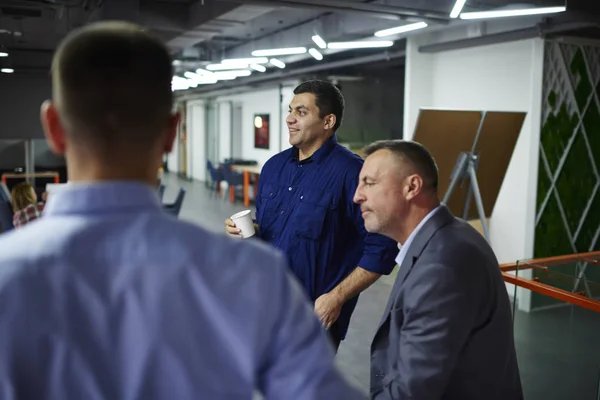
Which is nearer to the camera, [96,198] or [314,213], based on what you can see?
[96,198]

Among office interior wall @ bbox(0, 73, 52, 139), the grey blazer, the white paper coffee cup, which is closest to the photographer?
the grey blazer

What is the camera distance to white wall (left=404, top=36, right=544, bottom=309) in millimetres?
5332

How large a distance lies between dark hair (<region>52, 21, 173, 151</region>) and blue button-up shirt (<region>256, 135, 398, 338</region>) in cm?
163

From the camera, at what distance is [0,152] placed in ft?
24.1

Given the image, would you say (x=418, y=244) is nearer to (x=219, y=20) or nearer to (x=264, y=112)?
(x=219, y=20)

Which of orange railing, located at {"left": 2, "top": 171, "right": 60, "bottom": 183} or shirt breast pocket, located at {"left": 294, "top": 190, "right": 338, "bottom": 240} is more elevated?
shirt breast pocket, located at {"left": 294, "top": 190, "right": 338, "bottom": 240}

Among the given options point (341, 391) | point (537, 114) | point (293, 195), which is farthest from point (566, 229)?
point (341, 391)

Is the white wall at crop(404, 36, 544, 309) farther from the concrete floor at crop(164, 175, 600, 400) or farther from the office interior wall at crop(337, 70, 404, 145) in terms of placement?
the office interior wall at crop(337, 70, 404, 145)

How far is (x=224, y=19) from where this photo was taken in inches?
198

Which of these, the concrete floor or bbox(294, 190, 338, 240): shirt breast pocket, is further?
the concrete floor

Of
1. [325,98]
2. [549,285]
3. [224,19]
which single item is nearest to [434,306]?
[325,98]

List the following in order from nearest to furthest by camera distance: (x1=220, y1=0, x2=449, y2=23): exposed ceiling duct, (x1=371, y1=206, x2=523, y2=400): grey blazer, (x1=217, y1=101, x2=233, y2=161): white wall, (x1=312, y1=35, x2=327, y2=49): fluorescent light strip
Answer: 1. (x1=371, y1=206, x2=523, y2=400): grey blazer
2. (x1=220, y1=0, x2=449, y2=23): exposed ceiling duct
3. (x1=312, y1=35, x2=327, y2=49): fluorescent light strip
4. (x1=217, y1=101, x2=233, y2=161): white wall

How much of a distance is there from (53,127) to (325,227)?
5.47ft

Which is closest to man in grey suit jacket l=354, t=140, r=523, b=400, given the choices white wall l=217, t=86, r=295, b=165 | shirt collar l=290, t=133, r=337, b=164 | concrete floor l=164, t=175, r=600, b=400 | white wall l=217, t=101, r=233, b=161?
shirt collar l=290, t=133, r=337, b=164
